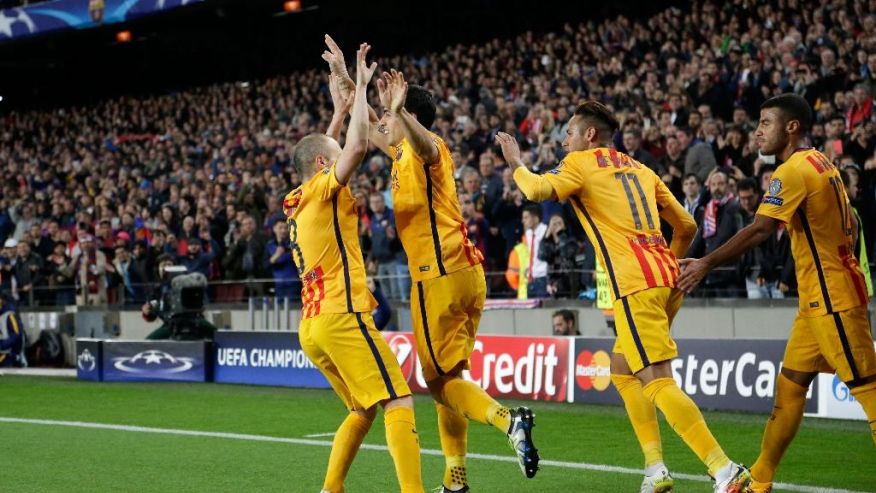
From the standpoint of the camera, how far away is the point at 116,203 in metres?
27.9

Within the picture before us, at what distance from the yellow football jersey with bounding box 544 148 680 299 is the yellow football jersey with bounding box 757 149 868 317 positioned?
24.1 inches

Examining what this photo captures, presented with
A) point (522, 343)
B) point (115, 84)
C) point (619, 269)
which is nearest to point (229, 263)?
point (522, 343)

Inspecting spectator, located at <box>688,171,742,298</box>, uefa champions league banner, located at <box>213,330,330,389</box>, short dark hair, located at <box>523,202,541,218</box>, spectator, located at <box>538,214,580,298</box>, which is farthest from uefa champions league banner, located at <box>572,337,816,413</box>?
uefa champions league banner, located at <box>213,330,330,389</box>

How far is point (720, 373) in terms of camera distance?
12375mm

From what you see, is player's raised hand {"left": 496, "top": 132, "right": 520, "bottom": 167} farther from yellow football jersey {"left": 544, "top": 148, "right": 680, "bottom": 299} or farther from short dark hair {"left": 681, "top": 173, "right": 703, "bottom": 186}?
short dark hair {"left": 681, "top": 173, "right": 703, "bottom": 186}

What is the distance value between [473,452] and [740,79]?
9.77 m

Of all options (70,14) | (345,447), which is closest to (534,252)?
(345,447)

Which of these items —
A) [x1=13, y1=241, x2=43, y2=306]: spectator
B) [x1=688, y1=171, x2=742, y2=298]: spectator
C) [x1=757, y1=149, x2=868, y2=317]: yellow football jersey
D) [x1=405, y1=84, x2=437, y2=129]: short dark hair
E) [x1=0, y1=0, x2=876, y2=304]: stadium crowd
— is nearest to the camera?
[x1=757, y1=149, x2=868, y2=317]: yellow football jersey

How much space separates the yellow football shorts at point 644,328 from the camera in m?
6.93

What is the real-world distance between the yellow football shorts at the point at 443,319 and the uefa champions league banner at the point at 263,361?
8.64m

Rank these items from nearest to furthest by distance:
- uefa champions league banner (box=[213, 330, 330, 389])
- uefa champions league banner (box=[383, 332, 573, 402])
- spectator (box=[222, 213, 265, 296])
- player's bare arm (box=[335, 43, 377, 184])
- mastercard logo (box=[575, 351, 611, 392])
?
player's bare arm (box=[335, 43, 377, 184]) < mastercard logo (box=[575, 351, 611, 392]) < uefa champions league banner (box=[383, 332, 573, 402]) < uefa champions league banner (box=[213, 330, 330, 389]) < spectator (box=[222, 213, 265, 296])

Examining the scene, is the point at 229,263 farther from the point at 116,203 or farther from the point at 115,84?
the point at 115,84

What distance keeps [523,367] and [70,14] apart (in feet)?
69.2

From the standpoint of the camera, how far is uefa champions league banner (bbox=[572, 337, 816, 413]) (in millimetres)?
11938
